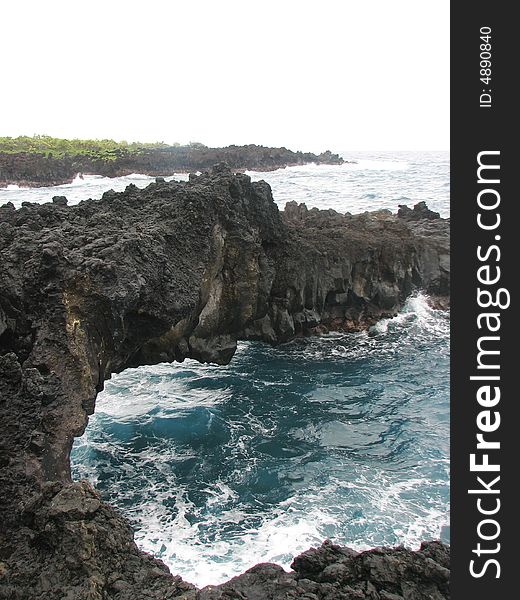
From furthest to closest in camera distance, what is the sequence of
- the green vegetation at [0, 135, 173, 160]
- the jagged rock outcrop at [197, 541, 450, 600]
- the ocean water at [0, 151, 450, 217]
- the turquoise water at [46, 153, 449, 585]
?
the green vegetation at [0, 135, 173, 160]
the ocean water at [0, 151, 450, 217]
the turquoise water at [46, 153, 449, 585]
the jagged rock outcrop at [197, 541, 450, 600]

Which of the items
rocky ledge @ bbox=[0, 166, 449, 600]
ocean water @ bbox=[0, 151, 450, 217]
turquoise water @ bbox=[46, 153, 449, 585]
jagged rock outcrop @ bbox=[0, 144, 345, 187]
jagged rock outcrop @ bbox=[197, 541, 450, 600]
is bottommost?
turquoise water @ bbox=[46, 153, 449, 585]

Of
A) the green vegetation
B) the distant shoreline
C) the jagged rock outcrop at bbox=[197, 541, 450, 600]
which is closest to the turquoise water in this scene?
the jagged rock outcrop at bbox=[197, 541, 450, 600]

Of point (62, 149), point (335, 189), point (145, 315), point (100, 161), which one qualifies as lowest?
point (145, 315)

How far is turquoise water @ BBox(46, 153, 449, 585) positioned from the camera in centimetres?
1066

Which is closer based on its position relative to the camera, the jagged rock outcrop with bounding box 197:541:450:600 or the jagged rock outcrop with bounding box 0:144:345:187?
the jagged rock outcrop with bounding box 197:541:450:600

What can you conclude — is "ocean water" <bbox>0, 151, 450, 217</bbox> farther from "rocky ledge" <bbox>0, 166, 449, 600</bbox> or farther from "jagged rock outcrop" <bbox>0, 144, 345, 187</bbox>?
"rocky ledge" <bbox>0, 166, 449, 600</bbox>

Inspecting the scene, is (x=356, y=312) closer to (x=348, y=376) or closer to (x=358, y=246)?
(x=358, y=246)

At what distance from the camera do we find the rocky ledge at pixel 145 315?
6.16 m

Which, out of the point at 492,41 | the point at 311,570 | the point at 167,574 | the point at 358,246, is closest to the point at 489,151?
the point at 492,41

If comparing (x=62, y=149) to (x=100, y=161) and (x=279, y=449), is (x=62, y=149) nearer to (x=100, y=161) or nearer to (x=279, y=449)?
(x=100, y=161)

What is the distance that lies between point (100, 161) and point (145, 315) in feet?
186

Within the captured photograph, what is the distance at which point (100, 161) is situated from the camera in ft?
205

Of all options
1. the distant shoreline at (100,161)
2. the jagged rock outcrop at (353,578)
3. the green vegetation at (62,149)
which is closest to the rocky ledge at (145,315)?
the jagged rock outcrop at (353,578)

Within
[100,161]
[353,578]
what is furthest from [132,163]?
[353,578]
